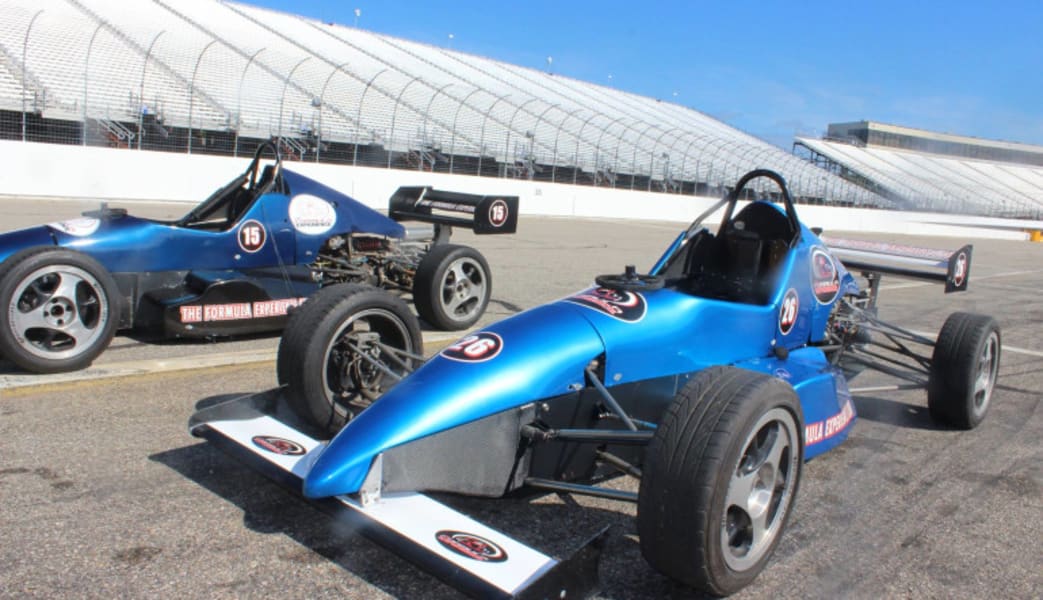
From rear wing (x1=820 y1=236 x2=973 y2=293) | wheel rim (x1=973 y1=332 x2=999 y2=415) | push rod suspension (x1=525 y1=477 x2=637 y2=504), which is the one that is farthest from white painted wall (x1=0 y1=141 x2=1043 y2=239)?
wheel rim (x1=973 y1=332 x2=999 y2=415)

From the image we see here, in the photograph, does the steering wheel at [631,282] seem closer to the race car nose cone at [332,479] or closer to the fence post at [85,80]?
the race car nose cone at [332,479]

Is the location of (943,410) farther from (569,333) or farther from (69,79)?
(69,79)

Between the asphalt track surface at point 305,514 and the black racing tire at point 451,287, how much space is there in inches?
68.1

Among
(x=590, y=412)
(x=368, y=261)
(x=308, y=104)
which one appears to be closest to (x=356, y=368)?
(x=590, y=412)

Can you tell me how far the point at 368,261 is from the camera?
24.7ft

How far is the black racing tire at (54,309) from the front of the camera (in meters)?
4.67

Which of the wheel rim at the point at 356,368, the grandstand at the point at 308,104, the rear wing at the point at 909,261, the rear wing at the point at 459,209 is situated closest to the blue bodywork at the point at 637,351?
the wheel rim at the point at 356,368

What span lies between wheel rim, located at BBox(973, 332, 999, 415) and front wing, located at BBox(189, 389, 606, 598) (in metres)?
3.61

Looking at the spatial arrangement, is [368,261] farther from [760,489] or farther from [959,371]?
[760,489]

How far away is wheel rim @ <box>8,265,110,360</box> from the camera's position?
4.79m

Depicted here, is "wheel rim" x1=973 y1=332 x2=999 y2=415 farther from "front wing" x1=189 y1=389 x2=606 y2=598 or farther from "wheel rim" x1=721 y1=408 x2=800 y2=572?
"front wing" x1=189 y1=389 x2=606 y2=598

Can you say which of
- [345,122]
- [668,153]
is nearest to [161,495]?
[345,122]

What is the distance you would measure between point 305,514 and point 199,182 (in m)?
19.2

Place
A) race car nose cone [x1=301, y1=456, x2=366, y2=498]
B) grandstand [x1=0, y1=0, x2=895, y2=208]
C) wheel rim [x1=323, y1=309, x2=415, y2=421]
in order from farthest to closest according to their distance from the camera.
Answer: grandstand [x1=0, y1=0, x2=895, y2=208]
wheel rim [x1=323, y1=309, x2=415, y2=421]
race car nose cone [x1=301, y1=456, x2=366, y2=498]
